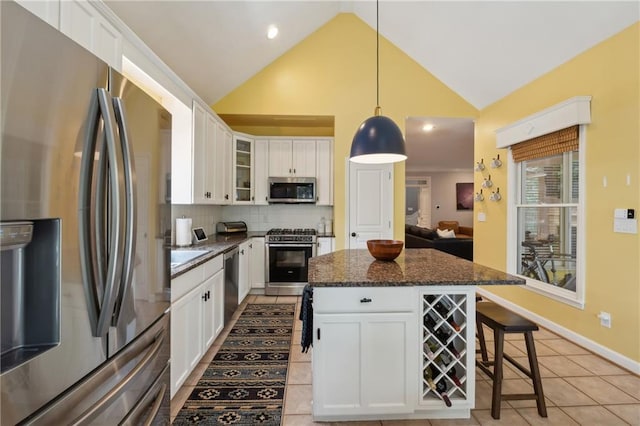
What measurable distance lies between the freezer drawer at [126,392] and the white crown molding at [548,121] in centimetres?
371

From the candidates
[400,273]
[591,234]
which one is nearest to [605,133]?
[591,234]

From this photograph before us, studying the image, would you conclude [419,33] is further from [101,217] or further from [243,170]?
[101,217]

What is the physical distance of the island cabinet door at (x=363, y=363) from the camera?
1.70 meters

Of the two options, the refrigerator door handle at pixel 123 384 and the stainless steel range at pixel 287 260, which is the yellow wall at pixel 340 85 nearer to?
the stainless steel range at pixel 287 260

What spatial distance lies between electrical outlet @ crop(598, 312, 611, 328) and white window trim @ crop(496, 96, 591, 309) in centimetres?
18

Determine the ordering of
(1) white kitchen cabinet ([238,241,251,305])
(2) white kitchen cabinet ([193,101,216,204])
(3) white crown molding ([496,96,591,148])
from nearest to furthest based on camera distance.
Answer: (3) white crown molding ([496,96,591,148]) < (2) white kitchen cabinet ([193,101,216,204]) < (1) white kitchen cabinet ([238,241,251,305])

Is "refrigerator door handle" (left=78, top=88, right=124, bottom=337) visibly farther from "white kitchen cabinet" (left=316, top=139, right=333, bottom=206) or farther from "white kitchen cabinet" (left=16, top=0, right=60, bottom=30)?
"white kitchen cabinet" (left=316, top=139, right=333, bottom=206)

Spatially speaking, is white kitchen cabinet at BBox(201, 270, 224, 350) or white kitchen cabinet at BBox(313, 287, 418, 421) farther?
white kitchen cabinet at BBox(201, 270, 224, 350)

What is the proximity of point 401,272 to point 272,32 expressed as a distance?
3328 mm

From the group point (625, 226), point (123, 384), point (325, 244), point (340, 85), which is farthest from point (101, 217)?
point (340, 85)

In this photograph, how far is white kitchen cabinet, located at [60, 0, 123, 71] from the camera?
1268 millimetres

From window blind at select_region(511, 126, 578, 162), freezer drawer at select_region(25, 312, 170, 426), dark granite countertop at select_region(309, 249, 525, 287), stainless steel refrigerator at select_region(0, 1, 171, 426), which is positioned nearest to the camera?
stainless steel refrigerator at select_region(0, 1, 171, 426)

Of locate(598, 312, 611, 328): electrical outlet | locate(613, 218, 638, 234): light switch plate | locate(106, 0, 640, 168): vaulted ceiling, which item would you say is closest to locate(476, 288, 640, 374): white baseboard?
locate(598, 312, 611, 328): electrical outlet

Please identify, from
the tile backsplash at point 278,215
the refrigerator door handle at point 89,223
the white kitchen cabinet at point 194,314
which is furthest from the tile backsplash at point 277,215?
the refrigerator door handle at point 89,223
